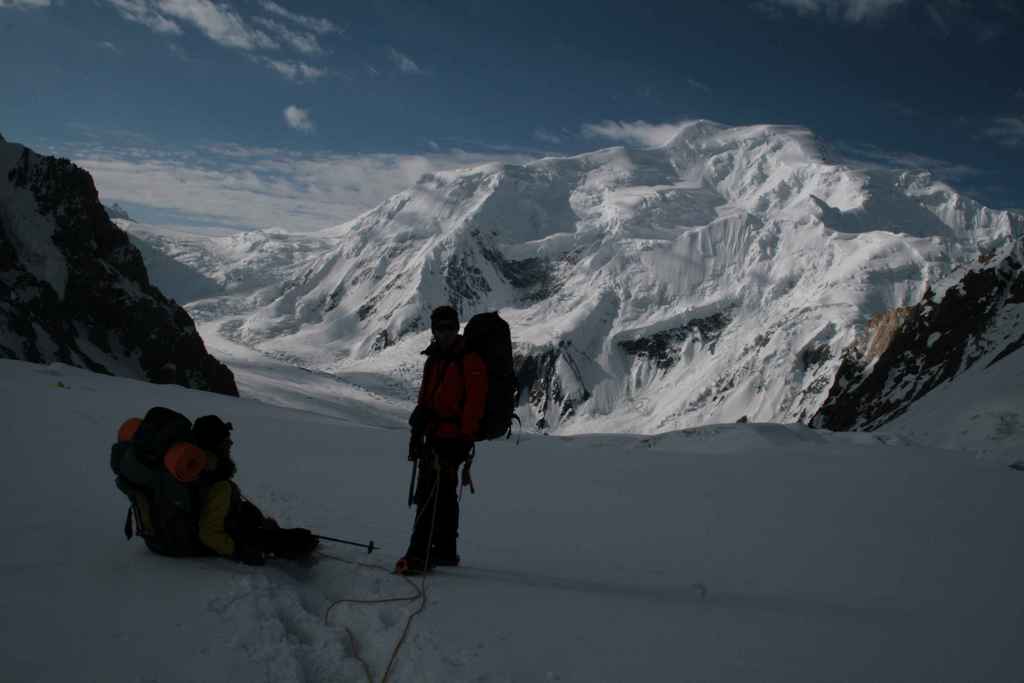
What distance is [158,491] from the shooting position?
520 centimetres

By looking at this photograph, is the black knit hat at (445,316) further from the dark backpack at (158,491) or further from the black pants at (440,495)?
the dark backpack at (158,491)

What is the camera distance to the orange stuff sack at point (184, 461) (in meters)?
4.98

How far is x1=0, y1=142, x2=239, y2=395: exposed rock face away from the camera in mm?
61938

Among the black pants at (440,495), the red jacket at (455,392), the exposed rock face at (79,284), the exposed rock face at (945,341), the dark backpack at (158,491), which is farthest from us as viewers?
the exposed rock face at (79,284)

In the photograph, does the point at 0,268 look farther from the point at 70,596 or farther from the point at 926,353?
the point at 926,353

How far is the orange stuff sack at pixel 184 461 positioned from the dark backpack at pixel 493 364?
229 centimetres

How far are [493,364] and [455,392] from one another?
1.42ft

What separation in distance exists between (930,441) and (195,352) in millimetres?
73139

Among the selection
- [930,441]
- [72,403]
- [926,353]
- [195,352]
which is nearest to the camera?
[72,403]

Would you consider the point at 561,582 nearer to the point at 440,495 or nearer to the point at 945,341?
the point at 440,495

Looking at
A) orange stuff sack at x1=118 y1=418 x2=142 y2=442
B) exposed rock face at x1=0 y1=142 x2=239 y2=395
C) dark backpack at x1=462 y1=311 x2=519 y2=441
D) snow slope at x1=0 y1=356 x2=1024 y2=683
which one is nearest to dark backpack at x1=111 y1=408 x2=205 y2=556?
orange stuff sack at x1=118 y1=418 x2=142 y2=442

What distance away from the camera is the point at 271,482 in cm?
953

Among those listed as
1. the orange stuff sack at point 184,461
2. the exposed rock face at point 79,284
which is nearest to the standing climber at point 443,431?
the orange stuff sack at point 184,461

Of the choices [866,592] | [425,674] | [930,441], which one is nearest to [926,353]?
[930,441]
